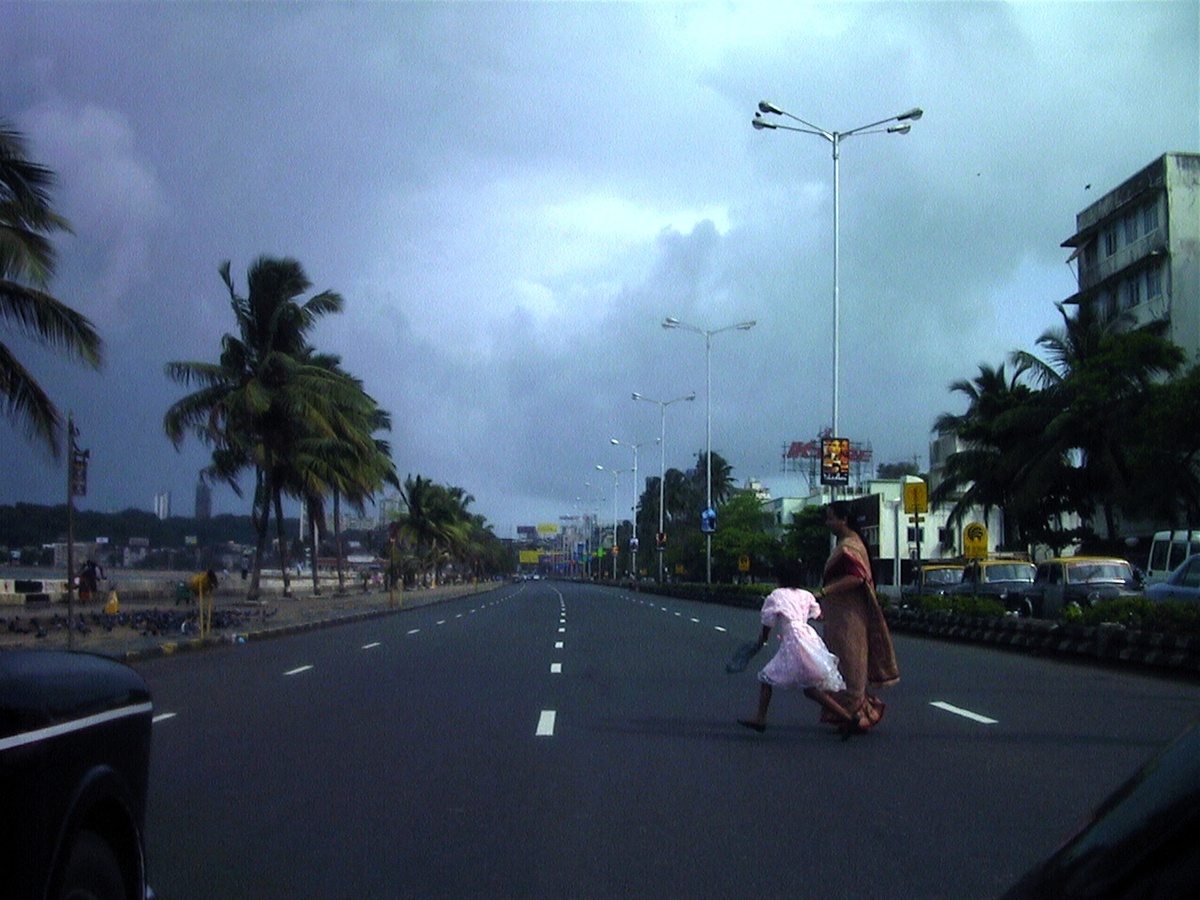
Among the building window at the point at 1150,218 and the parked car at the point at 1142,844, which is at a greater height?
the building window at the point at 1150,218

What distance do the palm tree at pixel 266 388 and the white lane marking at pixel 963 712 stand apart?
2825cm

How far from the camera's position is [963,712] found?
516 inches

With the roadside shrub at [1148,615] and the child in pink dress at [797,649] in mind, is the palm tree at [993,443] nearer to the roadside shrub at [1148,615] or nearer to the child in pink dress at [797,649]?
the roadside shrub at [1148,615]

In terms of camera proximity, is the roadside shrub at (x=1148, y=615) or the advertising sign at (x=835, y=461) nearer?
the roadside shrub at (x=1148, y=615)

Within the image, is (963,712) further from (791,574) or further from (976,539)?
(976,539)

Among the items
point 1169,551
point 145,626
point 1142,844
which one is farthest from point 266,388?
point 1142,844

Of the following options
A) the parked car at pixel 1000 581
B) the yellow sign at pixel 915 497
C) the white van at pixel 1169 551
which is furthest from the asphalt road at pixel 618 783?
the parked car at pixel 1000 581

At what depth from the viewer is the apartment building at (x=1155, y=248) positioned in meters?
51.4

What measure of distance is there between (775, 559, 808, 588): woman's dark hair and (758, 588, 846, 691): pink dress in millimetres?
312

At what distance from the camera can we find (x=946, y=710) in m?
13.3

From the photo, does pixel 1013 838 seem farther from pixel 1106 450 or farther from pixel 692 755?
pixel 1106 450

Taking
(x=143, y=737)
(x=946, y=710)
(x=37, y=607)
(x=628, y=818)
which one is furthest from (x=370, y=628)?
(x=143, y=737)

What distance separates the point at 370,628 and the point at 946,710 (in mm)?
23101

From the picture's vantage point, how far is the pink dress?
10.7 metres
